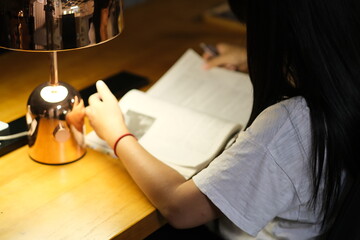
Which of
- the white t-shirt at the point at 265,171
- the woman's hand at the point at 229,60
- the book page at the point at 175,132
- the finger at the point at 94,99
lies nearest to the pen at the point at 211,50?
the woman's hand at the point at 229,60

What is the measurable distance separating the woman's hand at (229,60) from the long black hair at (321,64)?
0.54 metres

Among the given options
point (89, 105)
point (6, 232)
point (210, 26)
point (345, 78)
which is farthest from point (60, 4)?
point (210, 26)

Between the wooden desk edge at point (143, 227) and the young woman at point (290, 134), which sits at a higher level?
the young woman at point (290, 134)

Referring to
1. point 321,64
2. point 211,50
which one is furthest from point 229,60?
point 321,64

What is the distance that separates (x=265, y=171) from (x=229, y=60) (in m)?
0.65

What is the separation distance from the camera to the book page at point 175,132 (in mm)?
1163

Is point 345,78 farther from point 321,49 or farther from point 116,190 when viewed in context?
point 116,190

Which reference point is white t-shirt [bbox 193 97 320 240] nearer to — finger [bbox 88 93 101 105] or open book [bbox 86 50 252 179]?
open book [bbox 86 50 252 179]

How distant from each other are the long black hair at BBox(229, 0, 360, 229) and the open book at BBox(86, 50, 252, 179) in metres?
0.23

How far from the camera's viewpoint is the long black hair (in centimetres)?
95

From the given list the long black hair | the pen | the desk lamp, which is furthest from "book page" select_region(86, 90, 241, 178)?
the pen

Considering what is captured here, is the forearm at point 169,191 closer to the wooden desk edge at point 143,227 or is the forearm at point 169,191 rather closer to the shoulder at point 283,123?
the wooden desk edge at point 143,227

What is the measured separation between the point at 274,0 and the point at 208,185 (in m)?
0.33

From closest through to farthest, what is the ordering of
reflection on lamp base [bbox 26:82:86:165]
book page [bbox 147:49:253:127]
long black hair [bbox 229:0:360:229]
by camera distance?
1. long black hair [bbox 229:0:360:229]
2. reflection on lamp base [bbox 26:82:86:165]
3. book page [bbox 147:49:253:127]
